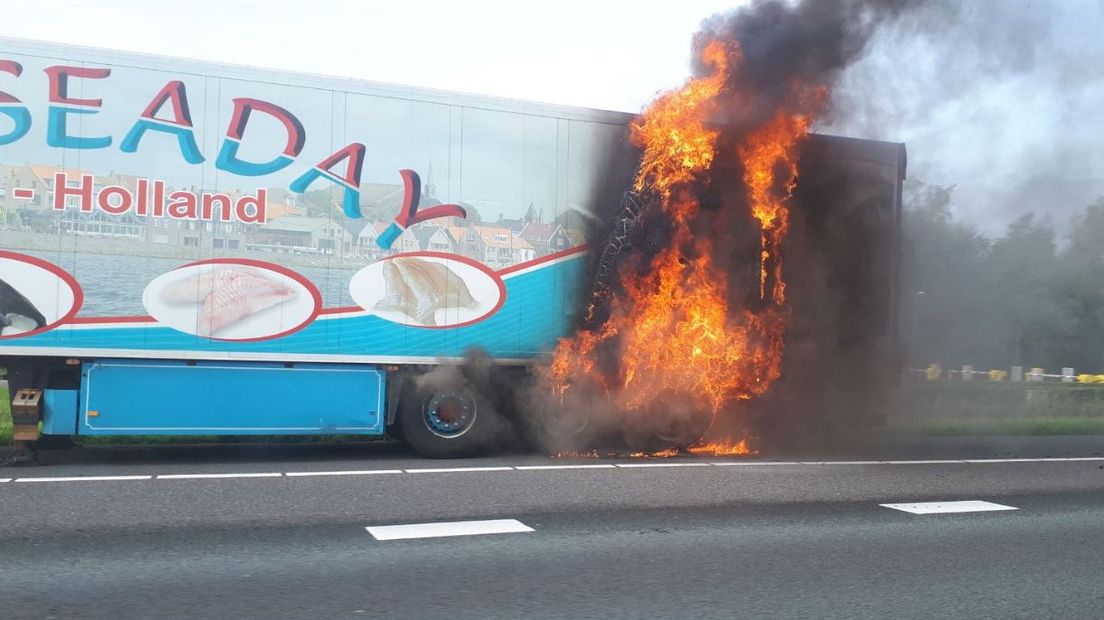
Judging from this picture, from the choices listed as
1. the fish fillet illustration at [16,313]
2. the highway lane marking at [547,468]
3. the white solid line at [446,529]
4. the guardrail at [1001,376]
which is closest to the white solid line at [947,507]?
the highway lane marking at [547,468]

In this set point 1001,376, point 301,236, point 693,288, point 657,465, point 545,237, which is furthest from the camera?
point 1001,376

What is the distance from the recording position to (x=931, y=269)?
3569 centimetres

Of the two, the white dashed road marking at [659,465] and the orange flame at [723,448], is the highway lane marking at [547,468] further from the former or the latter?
the orange flame at [723,448]

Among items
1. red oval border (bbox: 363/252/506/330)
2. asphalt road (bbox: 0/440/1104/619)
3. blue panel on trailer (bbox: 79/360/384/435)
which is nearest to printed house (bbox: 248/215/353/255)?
red oval border (bbox: 363/252/506/330)

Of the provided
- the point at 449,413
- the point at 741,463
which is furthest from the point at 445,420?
the point at 741,463

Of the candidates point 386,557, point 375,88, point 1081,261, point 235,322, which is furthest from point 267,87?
point 1081,261

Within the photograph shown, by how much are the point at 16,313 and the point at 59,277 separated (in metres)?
0.47

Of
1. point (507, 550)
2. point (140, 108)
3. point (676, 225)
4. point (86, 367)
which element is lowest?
point (507, 550)

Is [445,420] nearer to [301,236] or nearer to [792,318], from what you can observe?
[301,236]

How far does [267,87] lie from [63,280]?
2545 mm

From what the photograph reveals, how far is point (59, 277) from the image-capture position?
9.01m

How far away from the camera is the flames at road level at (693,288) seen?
36.0 feet

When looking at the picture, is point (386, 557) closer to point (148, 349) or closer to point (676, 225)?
point (148, 349)

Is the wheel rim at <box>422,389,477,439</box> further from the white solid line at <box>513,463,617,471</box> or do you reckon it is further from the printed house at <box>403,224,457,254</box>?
the printed house at <box>403,224,457,254</box>
